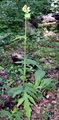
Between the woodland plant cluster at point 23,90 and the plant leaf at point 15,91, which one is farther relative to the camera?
the plant leaf at point 15,91

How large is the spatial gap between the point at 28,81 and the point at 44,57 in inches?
39.7

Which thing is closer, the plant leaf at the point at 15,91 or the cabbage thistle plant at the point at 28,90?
the cabbage thistle plant at the point at 28,90

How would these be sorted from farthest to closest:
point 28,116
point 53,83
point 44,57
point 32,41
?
point 32,41
point 44,57
point 53,83
point 28,116

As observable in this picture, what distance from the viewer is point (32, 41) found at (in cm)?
707

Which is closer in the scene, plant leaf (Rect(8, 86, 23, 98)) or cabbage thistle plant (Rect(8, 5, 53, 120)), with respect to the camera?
cabbage thistle plant (Rect(8, 5, 53, 120))

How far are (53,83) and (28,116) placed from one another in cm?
94

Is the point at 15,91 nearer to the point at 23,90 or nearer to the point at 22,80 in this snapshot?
the point at 23,90

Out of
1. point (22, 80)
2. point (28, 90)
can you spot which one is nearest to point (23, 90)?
point (28, 90)

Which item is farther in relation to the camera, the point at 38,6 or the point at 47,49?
the point at 38,6

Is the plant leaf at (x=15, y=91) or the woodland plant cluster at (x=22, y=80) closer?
the woodland plant cluster at (x=22, y=80)

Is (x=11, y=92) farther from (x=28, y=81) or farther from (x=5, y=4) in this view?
(x=5, y=4)

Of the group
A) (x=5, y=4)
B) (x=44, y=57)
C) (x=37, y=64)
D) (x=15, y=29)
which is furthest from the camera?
(x=5, y=4)

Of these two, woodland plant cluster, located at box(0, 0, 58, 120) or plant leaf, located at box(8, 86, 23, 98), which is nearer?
woodland plant cluster, located at box(0, 0, 58, 120)

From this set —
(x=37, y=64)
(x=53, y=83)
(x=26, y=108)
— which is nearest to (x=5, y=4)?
(x=37, y=64)
